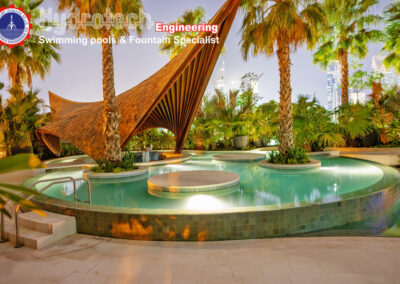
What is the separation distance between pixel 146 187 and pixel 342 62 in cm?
1457

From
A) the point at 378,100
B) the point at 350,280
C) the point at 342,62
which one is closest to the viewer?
the point at 350,280

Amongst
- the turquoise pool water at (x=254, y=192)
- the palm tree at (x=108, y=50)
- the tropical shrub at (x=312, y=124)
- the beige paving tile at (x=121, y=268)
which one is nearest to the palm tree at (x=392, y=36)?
the tropical shrub at (x=312, y=124)

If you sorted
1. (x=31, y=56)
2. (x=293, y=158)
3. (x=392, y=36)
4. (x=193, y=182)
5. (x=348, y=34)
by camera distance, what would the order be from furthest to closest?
(x=348, y=34) → (x=392, y=36) → (x=31, y=56) → (x=293, y=158) → (x=193, y=182)

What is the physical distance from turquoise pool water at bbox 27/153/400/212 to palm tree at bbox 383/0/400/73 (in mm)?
10830

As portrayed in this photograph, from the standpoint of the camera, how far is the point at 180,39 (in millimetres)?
18984

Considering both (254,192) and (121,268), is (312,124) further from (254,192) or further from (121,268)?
(121,268)

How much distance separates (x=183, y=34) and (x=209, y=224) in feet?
58.9

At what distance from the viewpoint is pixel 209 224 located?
155 inches

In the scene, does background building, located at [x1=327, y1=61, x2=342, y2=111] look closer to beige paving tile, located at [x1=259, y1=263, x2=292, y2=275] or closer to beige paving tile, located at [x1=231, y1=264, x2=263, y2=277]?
beige paving tile, located at [x1=259, y1=263, x2=292, y2=275]

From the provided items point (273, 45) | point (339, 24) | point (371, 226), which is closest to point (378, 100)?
point (339, 24)

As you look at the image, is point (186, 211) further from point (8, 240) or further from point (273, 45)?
point (273, 45)

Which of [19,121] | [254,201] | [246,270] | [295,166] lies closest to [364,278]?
[246,270]

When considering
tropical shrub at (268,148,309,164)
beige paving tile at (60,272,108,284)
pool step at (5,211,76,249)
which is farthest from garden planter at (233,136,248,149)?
beige paving tile at (60,272,108,284)

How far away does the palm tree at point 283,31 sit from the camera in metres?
8.42
